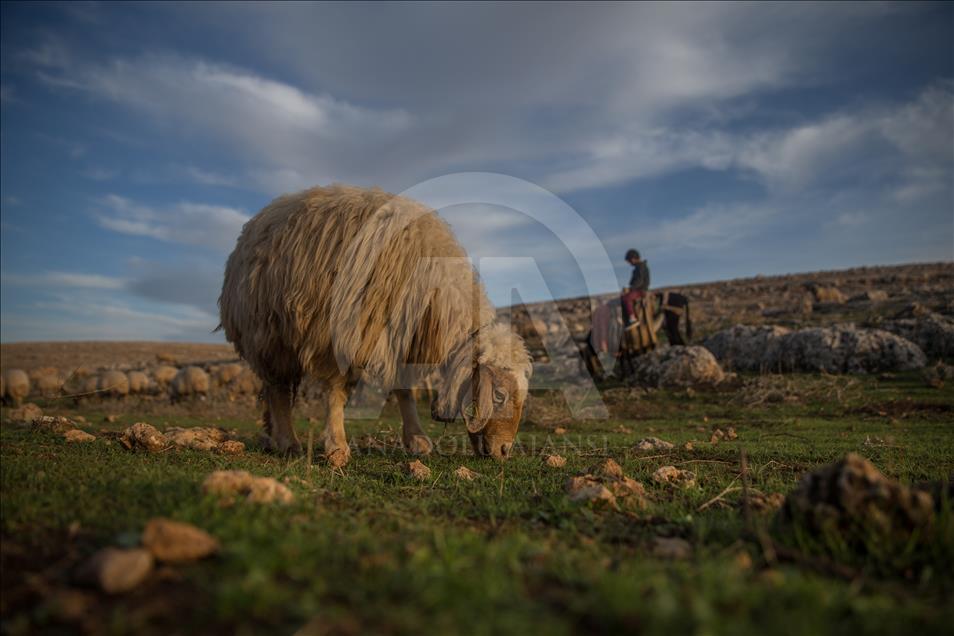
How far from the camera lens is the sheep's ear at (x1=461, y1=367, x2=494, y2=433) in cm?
532

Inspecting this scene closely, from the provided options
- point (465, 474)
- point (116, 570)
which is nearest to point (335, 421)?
point (465, 474)

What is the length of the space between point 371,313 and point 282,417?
207 centimetres

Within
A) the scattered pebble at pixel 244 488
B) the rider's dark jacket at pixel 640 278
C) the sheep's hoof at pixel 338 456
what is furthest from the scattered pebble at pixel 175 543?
the rider's dark jacket at pixel 640 278

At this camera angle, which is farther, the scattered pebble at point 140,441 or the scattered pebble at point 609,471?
the scattered pebble at point 140,441

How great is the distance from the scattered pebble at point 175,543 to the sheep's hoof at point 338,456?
285cm

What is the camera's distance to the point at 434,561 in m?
2.04

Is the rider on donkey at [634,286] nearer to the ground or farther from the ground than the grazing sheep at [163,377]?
farther from the ground

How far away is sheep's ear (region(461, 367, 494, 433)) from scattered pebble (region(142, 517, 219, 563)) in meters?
3.48

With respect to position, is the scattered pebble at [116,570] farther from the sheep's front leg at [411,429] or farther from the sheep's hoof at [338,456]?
the sheep's front leg at [411,429]

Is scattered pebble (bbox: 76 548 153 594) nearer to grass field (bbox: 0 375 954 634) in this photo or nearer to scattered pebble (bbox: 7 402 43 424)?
grass field (bbox: 0 375 954 634)

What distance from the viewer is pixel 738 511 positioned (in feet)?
11.1

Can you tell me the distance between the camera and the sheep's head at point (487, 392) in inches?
211

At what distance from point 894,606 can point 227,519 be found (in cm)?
255

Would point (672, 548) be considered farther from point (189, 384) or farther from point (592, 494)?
point (189, 384)
